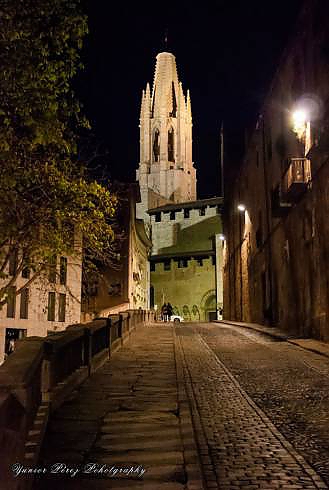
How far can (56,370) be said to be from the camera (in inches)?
328

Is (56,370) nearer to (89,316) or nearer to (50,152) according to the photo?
(50,152)

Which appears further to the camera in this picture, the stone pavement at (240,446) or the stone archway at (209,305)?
the stone archway at (209,305)

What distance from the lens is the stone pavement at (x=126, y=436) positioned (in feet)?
17.1

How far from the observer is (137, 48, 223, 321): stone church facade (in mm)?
68562

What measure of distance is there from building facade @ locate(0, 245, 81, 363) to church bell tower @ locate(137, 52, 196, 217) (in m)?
69.0

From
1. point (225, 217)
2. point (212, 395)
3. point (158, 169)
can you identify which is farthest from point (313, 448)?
point (158, 169)

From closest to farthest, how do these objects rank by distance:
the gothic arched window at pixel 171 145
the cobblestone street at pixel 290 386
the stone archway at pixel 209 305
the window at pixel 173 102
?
the cobblestone street at pixel 290 386 → the stone archway at pixel 209 305 → the gothic arched window at pixel 171 145 → the window at pixel 173 102

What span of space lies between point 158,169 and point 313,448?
10539 cm

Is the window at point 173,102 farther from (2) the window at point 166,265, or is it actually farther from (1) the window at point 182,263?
(1) the window at point 182,263

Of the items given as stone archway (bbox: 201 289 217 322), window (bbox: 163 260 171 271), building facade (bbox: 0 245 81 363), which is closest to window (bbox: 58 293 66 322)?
building facade (bbox: 0 245 81 363)

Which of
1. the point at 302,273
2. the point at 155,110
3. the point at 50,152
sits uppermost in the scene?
the point at 155,110

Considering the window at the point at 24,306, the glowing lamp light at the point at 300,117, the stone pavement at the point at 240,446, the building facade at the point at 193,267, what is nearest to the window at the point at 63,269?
the window at the point at 24,306

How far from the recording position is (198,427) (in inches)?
286

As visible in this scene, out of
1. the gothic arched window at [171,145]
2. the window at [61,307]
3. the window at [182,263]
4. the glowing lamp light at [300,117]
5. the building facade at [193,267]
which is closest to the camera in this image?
the glowing lamp light at [300,117]
